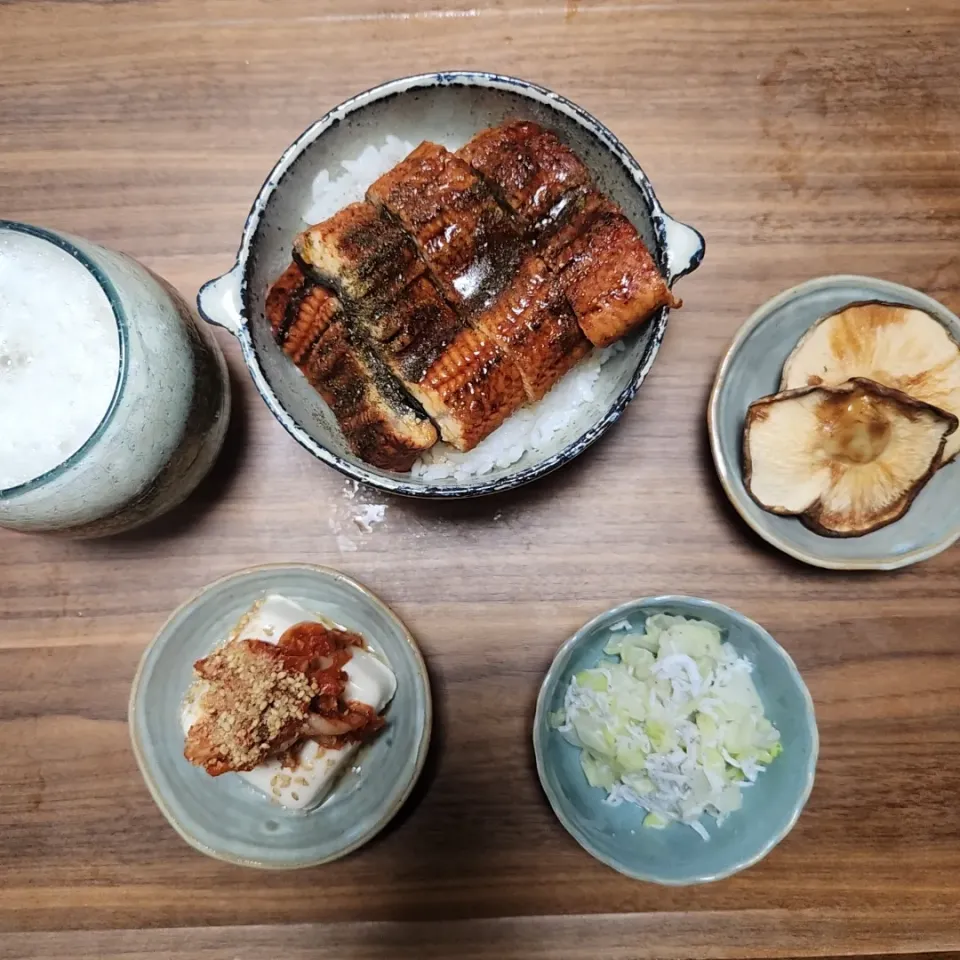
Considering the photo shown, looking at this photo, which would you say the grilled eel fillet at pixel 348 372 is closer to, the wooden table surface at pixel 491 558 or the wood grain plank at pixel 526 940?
the wooden table surface at pixel 491 558

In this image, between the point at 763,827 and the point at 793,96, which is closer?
the point at 763,827

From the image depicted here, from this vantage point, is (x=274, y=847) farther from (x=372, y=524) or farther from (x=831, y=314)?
(x=831, y=314)

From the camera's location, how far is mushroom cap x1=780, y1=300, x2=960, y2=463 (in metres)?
1.51

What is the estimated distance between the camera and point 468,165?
138 centimetres

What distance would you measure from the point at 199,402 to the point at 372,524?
448 millimetres

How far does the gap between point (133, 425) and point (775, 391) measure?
47.9 inches

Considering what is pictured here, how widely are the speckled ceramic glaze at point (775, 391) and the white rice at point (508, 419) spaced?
0.81ft

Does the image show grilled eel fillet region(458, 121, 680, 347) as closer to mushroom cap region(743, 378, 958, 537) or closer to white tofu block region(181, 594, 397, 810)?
mushroom cap region(743, 378, 958, 537)

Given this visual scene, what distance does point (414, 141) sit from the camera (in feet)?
4.99

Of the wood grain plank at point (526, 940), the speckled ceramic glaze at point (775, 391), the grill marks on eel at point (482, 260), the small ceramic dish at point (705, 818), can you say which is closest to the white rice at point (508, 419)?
the grill marks on eel at point (482, 260)

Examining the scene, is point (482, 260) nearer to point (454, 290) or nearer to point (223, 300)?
point (454, 290)

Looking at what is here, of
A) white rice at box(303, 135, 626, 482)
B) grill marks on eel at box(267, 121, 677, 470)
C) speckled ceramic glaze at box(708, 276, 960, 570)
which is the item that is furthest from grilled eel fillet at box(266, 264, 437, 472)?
speckled ceramic glaze at box(708, 276, 960, 570)

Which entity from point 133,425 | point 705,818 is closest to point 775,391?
point 705,818

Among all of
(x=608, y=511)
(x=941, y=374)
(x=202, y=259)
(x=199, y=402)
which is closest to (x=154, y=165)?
(x=202, y=259)
